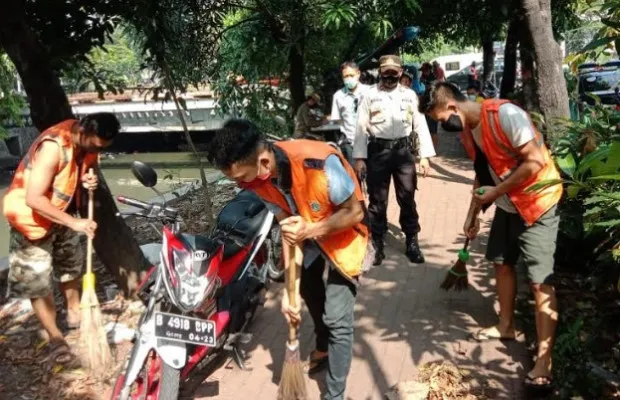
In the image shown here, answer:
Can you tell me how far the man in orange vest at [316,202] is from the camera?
2574 millimetres

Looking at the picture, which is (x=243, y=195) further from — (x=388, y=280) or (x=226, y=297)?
(x=388, y=280)

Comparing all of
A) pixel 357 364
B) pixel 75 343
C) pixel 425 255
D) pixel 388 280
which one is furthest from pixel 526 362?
pixel 75 343

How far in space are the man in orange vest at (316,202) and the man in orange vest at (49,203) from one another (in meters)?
1.34

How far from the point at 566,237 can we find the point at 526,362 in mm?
1231

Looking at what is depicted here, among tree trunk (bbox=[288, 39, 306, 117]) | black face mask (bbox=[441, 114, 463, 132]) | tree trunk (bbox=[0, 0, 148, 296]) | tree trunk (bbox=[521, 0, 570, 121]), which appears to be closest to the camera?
black face mask (bbox=[441, 114, 463, 132])

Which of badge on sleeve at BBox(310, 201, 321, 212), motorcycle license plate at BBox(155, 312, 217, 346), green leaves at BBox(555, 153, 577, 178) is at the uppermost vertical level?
badge on sleeve at BBox(310, 201, 321, 212)

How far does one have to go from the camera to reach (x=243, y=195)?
4578mm

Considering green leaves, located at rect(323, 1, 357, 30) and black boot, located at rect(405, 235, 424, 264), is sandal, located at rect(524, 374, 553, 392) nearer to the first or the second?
black boot, located at rect(405, 235, 424, 264)

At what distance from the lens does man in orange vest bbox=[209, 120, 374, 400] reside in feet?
8.45

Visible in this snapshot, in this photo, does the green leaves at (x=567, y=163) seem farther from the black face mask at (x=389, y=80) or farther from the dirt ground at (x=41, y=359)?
the dirt ground at (x=41, y=359)

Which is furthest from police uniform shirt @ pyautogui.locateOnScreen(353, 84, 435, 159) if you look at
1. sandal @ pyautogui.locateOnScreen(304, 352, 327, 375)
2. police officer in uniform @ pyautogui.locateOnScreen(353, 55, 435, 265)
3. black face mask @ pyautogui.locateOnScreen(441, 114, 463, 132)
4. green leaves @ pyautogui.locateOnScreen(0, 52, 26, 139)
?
green leaves @ pyautogui.locateOnScreen(0, 52, 26, 139)

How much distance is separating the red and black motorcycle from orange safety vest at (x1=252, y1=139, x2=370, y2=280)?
2.11 ft

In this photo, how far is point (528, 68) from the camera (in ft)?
19.3

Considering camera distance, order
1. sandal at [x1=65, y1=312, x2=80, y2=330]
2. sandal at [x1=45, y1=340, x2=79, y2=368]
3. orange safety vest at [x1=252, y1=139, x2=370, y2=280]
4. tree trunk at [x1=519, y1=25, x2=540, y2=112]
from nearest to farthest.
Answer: orange safety vest at [x1=252, y1=139, x2=370, y2=280]
sandal at [x1=45, y1=340, x2=79, y2=368]
sandal at [x1=65, y1=312, x2=80, y2=330]
tree trunk at [x1=519, y1=25, x2=540, y2=112]
